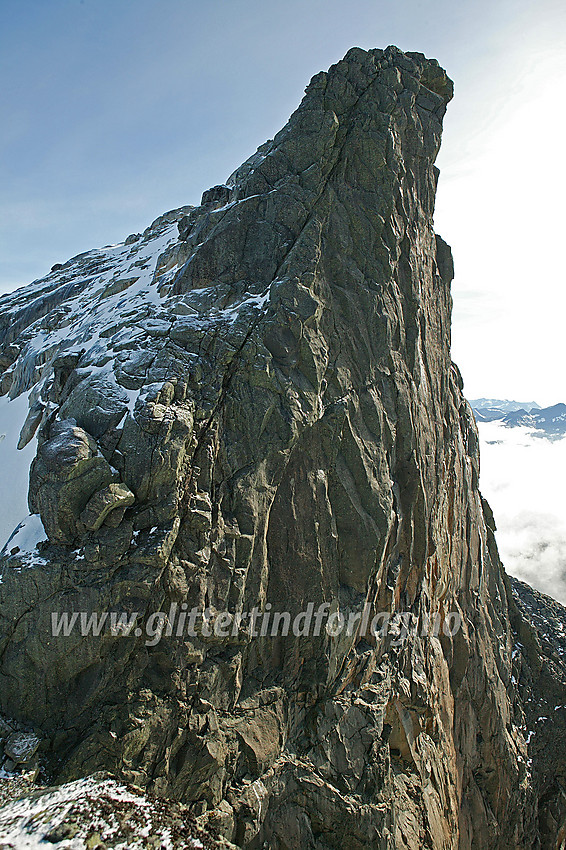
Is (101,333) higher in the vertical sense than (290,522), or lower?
higher

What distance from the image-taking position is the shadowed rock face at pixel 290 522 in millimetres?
15781

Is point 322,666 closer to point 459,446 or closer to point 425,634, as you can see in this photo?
point 425,634

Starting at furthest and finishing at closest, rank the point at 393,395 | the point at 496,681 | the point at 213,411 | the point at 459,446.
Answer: the point at 459,446
the point at 496,681
the point at 393,395
the point at 213,411

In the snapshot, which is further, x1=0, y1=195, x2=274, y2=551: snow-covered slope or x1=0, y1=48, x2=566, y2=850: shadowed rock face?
x1=0, y1=195, x2=274, y2=551: snow-covered slope

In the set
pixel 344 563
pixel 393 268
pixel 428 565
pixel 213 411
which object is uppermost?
pixel 393 268

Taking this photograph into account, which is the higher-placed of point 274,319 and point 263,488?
point 274,319

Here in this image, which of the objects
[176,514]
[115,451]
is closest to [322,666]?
[176,514]

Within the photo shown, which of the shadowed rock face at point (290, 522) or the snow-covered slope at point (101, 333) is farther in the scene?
the snow-covered slope at point (101, 333)

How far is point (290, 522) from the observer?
20750 millimetres

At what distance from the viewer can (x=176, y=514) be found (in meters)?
17.2

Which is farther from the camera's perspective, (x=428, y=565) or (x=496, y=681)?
(x=496, y=681)

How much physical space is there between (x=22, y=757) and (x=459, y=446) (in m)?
33.8

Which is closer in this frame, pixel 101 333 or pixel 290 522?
pixel 290 522

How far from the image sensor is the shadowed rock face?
15781 millimetres
